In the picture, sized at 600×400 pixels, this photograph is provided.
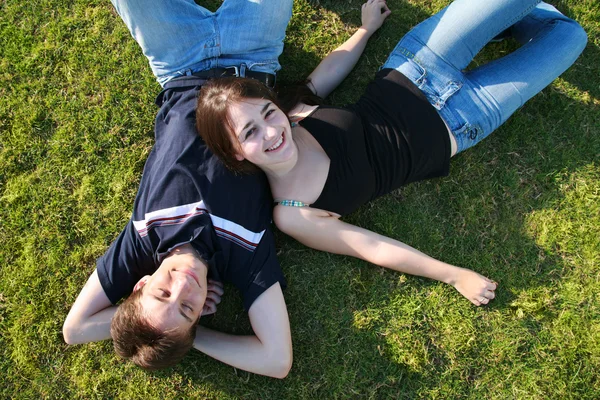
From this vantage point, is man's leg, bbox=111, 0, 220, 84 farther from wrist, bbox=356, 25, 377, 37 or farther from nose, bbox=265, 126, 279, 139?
wrist, bbox=356, 25, 377, 37

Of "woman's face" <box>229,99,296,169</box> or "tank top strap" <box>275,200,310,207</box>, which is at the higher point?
"woman's face" <box>229,99,296,169</box>

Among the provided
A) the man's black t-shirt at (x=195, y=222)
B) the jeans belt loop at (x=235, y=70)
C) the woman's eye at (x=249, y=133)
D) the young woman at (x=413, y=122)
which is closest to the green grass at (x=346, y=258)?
the young woman at (x=413, y=122)

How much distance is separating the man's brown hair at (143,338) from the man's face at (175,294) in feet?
0.15

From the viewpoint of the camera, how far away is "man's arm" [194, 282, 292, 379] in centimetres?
298

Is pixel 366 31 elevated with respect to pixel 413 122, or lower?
elevated

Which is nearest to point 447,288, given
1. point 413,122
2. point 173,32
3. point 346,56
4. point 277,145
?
point 413,122

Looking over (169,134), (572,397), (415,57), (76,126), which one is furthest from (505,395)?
(76,126)

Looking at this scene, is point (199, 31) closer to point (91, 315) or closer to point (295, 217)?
point (295, 217)

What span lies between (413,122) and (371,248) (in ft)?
3.08

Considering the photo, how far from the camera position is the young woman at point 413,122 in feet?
9.93

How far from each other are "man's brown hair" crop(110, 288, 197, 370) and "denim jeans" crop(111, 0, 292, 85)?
1.66 meters

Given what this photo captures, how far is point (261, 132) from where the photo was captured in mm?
2693

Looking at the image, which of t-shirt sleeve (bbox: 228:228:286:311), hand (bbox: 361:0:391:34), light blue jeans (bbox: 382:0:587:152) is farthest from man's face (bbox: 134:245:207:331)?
hand (bbox: 361:0:391:34)

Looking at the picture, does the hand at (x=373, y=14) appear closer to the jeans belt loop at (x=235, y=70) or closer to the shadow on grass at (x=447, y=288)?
the shadow on grass at (x=447, y=288)
